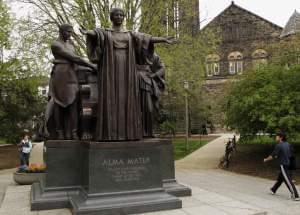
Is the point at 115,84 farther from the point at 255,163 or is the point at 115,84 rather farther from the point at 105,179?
the point at 255,163

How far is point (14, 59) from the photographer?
74.3 feet

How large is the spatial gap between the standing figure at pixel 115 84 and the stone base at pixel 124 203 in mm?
1046

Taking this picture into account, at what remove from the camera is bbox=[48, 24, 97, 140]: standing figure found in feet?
26.4

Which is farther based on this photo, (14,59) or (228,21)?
(228,21)

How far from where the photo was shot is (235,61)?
53938 millimetres

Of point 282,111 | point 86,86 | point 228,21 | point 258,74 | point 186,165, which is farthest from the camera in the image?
point 228,21

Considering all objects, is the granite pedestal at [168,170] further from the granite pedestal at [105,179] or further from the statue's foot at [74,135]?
the statue's foot at [74,135]

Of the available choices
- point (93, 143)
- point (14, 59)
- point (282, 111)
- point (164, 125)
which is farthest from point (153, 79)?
point (164, 125)

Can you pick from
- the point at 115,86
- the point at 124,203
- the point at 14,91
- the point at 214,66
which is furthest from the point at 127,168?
the point at 214,66

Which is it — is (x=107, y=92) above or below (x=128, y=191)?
above

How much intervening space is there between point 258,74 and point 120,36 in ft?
34.9

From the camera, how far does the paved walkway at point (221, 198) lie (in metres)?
6.77

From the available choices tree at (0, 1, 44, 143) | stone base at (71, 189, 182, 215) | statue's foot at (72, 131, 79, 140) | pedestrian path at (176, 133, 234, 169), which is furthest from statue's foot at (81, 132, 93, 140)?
tree at (0, 1, 44, 143)

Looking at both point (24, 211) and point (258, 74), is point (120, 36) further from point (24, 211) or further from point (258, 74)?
point (258, 74)
